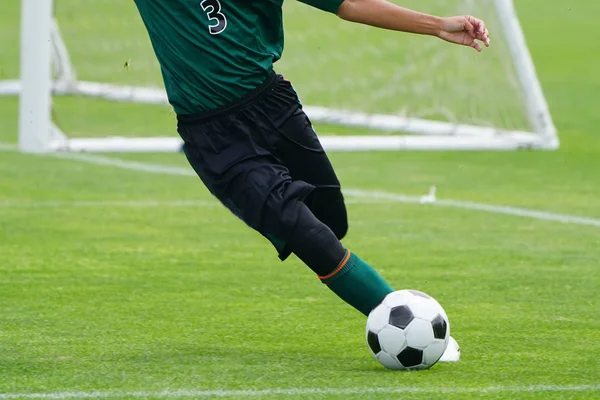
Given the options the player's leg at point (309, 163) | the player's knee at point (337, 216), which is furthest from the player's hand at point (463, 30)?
the player's knee at point (337, 216)

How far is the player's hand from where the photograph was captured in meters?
4.88

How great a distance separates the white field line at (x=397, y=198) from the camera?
842 cm

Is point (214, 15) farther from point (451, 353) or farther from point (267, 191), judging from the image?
point (451, 353)

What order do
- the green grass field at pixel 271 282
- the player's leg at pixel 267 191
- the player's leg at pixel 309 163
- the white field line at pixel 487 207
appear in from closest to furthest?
the green grass field at pixel 271 282, the player's leg at pixel 267 191, the player's leg at pixel 309 163, the white field line at pixel 487 207

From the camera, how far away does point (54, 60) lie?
1497cm

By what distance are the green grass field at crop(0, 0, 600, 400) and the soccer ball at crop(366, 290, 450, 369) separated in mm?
70

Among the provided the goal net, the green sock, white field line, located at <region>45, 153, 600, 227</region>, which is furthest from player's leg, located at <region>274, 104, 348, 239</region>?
the goal net

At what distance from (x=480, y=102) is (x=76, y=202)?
14.6 ft

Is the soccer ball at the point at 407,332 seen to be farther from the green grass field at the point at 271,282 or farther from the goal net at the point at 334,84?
the goal net at the point at 334,84

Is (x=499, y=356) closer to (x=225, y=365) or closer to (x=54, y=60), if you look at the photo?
(x=225, y=365)

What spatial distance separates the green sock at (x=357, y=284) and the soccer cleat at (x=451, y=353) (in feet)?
0.99

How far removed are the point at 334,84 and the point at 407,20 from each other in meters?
9.28

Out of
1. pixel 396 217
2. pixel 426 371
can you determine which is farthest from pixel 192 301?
pixel 396 217

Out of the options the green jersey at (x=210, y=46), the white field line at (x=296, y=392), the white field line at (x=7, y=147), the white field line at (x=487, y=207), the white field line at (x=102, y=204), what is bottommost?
the white field line at (x=7, y=147)
